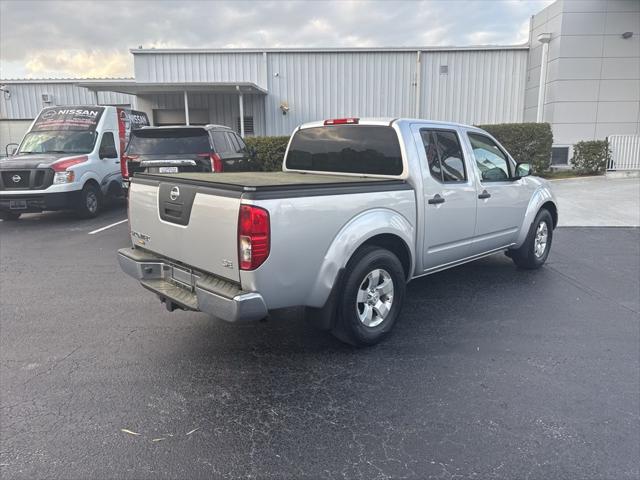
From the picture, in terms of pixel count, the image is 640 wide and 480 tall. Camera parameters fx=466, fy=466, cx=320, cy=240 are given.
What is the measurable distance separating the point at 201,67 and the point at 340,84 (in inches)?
222

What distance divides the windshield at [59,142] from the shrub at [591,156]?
14865 millimetres

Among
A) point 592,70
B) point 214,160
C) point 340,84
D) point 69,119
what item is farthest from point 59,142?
point 592,70

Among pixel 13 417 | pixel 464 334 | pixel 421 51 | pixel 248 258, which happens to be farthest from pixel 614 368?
pixel 421 51

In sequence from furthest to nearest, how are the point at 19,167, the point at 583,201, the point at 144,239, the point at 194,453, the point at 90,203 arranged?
the point at 583,201, the point at 90,203, the point at 19,167, the point at 144,239, the point at 194,453

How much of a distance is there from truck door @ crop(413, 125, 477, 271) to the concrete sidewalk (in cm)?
563

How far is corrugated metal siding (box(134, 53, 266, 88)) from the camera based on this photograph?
61.2 feet

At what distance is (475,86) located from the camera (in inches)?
750

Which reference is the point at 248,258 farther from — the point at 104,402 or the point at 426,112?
the point at 426,112

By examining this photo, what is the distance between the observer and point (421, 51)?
18.7 m

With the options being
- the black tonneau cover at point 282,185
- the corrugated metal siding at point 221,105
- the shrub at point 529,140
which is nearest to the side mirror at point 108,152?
the black tonneau cover at point 282,185

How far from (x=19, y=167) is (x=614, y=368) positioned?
10.3 metres

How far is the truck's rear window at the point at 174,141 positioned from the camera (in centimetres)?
863

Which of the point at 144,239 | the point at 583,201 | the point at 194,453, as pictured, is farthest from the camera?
the point at 583,201

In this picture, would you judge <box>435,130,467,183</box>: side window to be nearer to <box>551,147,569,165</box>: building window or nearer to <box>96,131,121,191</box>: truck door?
<box>96,131,121,191</box>: truck door
